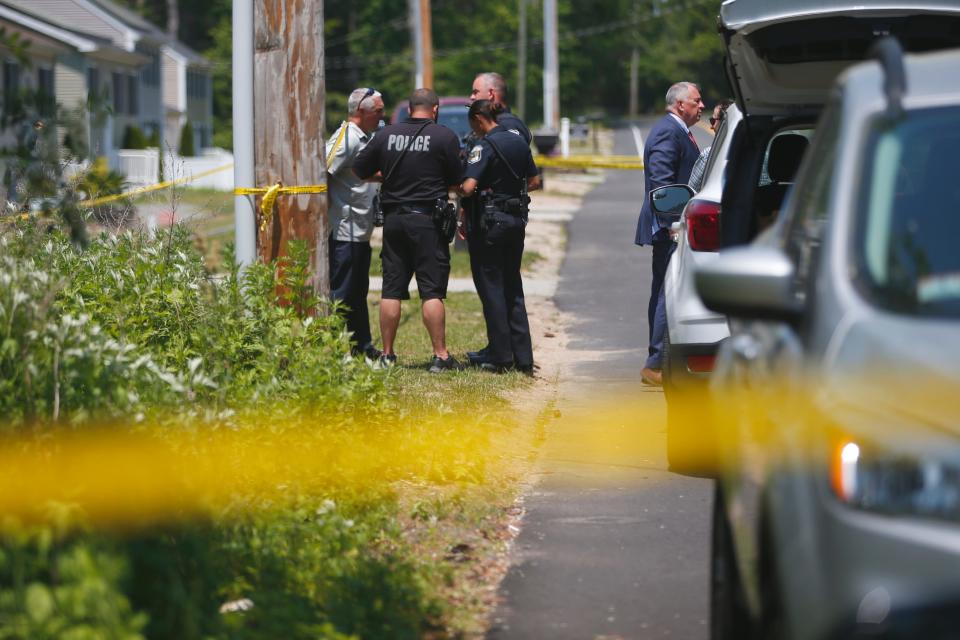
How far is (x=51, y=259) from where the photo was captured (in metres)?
7.12

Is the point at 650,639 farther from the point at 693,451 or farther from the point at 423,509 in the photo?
the point at 693,451

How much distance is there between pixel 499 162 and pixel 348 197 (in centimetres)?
112

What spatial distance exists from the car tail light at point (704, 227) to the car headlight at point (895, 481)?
14.0ft

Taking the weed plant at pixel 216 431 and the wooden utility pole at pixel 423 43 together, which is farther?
the wooden utility pole at pixel 423 43

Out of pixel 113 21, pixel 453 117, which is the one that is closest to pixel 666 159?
pixel 453 117

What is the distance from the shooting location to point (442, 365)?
981cm

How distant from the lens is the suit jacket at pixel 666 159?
9797 mm

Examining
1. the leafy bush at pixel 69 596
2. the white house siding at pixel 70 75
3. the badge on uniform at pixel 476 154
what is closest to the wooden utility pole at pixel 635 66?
the white house siding at pixel 70 75

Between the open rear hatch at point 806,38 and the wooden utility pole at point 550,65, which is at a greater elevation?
the wooden utility pole at point 550,65

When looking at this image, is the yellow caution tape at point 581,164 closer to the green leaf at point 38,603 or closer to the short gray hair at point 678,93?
the short gray hair at point 678,93

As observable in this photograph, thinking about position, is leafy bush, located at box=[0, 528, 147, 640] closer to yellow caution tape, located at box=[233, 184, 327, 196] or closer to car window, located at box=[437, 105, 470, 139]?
yellow caution tape, located at box=[233, 184, 327, 196]

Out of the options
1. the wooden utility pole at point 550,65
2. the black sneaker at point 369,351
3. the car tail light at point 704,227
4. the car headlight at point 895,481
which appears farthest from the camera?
the wooden utility pole at point 550,65

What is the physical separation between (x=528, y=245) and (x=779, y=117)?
13.7m

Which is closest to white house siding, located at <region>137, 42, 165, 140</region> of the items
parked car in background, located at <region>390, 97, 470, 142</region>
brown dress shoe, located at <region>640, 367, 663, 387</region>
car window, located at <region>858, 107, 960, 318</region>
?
parked car in background, located at <region>390, 97, 470, 142</region>
